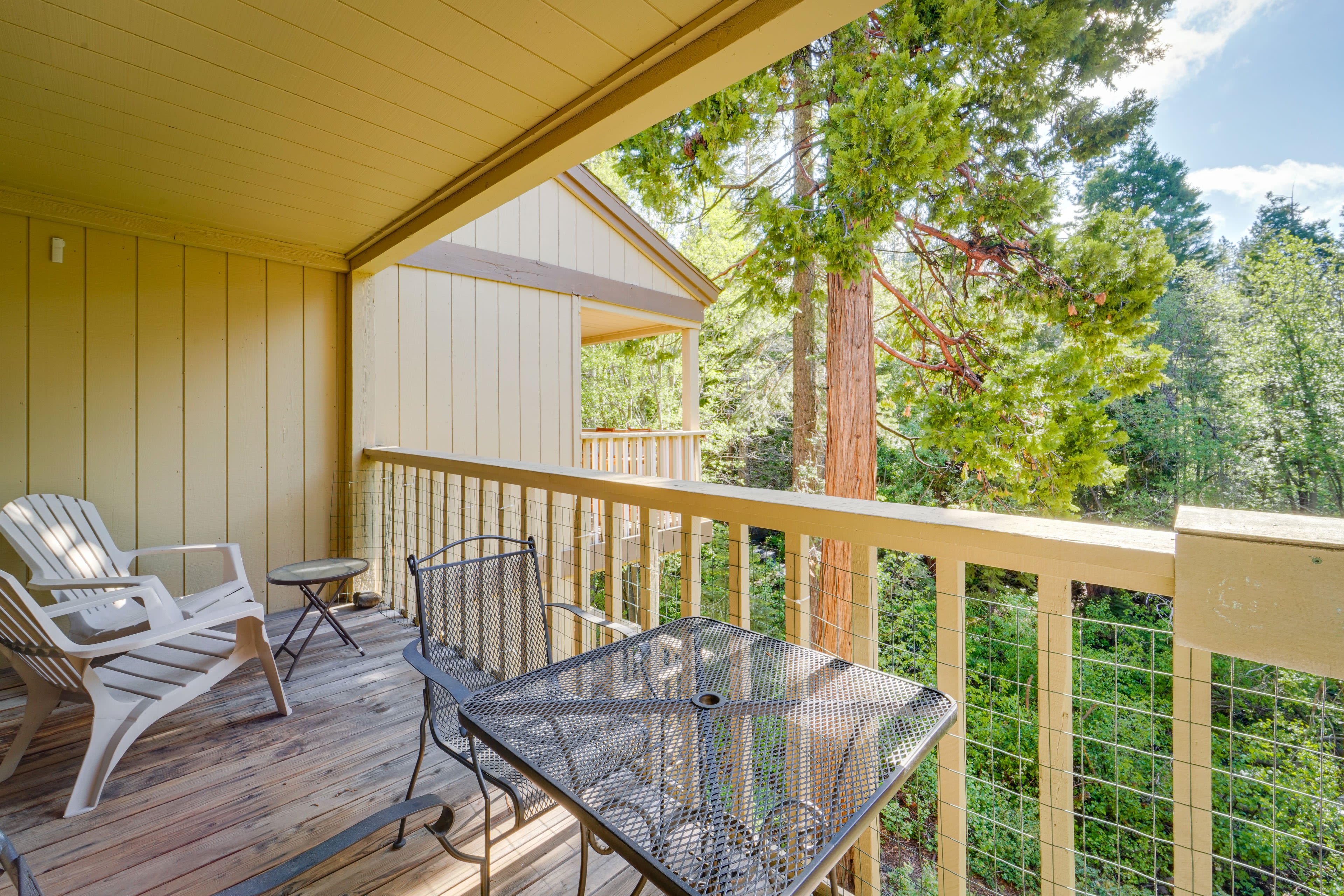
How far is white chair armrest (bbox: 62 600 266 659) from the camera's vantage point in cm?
188

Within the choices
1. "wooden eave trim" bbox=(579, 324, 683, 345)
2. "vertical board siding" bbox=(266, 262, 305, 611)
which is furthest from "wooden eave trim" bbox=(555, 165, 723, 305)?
"vertical board siding" bbox=(266, 262, 305, 611)

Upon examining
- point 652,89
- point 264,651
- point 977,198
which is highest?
point 977,198

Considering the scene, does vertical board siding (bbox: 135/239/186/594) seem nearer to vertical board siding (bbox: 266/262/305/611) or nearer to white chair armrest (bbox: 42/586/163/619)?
vertical board siding (bbox: 266/262/305/611)

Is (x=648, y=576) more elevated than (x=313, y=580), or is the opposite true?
(x=648, y=576)

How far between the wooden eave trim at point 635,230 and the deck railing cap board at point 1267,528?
5311mm

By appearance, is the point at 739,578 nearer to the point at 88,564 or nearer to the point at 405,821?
the point at 405,821

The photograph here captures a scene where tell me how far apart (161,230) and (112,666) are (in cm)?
245

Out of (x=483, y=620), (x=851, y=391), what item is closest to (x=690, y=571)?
(x=483, y=620)

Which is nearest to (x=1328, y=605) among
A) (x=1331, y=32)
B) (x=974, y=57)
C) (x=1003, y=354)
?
(x=974, y=57)

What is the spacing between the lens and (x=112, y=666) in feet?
7.18

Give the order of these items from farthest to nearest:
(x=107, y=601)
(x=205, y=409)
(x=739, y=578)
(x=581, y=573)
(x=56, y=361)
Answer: (x=205, y=409), (x=56, y=361), (x=581, y=573), (x=107, y=601), (x=739, y=578)

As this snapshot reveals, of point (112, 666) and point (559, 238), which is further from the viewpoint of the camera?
point (559, 238)

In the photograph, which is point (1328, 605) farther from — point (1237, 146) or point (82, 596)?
point (1237, 146)

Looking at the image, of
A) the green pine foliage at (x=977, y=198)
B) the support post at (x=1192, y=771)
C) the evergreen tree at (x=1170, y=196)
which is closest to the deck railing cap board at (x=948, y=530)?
the support post at (x=1192, y=771)
